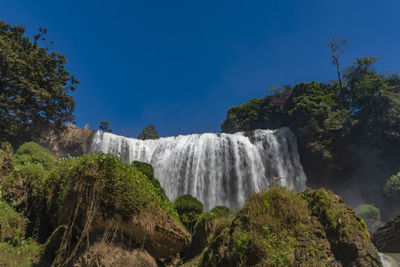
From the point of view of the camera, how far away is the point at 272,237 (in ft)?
10.8

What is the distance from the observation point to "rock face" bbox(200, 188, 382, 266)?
3.17 meters

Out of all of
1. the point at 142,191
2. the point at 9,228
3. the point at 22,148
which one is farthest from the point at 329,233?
the point at 22,148

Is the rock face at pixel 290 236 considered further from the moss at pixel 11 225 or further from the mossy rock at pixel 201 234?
the moss at pixel 11 225

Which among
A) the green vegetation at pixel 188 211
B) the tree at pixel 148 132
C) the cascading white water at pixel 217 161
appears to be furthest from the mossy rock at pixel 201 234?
the tree at pixel 148 132

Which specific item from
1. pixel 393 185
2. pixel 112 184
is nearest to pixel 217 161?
pixel 393 185

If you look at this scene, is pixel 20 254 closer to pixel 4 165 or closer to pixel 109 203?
pixel 109 203

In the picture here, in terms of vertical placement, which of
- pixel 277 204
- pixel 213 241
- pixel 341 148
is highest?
pixel 341 148

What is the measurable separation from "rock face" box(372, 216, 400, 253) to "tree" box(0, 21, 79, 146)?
2092cm

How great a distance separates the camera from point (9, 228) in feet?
21.1

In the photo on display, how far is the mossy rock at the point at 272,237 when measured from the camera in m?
3.13

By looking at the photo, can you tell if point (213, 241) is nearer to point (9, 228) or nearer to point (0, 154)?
point (9, 228)

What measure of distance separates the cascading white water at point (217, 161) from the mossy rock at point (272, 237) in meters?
18.9

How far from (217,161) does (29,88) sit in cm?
1743

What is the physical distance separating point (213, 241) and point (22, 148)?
44.2 ft
